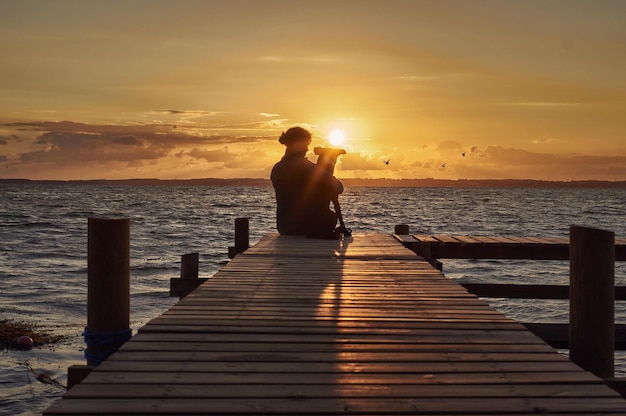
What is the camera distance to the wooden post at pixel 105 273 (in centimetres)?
534

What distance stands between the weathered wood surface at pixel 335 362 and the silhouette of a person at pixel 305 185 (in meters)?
5.25

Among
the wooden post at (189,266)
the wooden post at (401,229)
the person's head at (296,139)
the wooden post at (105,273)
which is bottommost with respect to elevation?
the wooden post at (189,266)

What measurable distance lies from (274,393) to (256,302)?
8.65 feet

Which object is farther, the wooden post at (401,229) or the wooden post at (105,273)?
the wooden post at (401,229)

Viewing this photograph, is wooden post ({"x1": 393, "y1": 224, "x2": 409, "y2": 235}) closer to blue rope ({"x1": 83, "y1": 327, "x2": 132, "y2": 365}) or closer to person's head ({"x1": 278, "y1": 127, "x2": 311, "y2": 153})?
person's head ({"x1": 278, "y1": 127, "x2": 311, "y2": 153})

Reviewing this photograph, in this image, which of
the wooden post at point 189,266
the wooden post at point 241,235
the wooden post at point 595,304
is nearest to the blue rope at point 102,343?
the wooden post at point 595,304

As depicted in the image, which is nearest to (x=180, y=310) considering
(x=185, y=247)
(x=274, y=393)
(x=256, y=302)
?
(x=256, y=302)

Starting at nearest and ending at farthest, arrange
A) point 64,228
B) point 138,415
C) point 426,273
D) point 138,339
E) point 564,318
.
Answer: point 138,415 → point 138,339 → point 426,273 → point 564,318 → point 64,228

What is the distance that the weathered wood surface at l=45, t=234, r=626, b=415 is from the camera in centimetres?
345

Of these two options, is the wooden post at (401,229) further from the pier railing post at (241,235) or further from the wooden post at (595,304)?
the wooden post at (595,304)

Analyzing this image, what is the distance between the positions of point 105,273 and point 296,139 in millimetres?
7241

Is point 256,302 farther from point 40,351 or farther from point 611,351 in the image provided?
point 40,351

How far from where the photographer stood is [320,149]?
12.3m

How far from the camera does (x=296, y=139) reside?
1227cm
